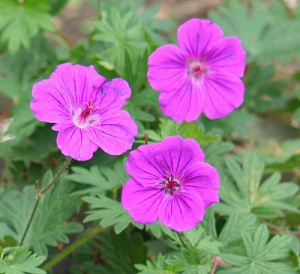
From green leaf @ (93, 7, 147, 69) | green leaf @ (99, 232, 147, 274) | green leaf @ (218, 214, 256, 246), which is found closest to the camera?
green leaf @ (218, 214, 256, 246)

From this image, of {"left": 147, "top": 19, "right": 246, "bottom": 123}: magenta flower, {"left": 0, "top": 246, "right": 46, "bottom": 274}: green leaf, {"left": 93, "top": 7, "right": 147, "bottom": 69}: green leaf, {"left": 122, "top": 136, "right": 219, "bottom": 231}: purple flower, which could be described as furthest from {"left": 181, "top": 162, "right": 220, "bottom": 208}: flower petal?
{"left": 93, "top": 7, "right": 147, "bottom": 69}: green leaf

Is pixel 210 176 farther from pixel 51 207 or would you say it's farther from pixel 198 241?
pixel 51 207

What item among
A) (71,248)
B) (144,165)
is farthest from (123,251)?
(144,165)

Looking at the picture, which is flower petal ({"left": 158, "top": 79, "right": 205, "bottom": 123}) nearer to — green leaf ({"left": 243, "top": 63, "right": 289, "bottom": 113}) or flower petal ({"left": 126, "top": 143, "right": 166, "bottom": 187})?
flower petal ({"left": 126, "top": 143, "right": 166, "bottom": 187})

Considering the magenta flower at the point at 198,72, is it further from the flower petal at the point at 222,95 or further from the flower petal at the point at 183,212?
the flower petal at the point at 183,212

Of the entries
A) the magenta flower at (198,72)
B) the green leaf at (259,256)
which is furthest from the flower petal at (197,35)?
the green leaf at (259,256)
